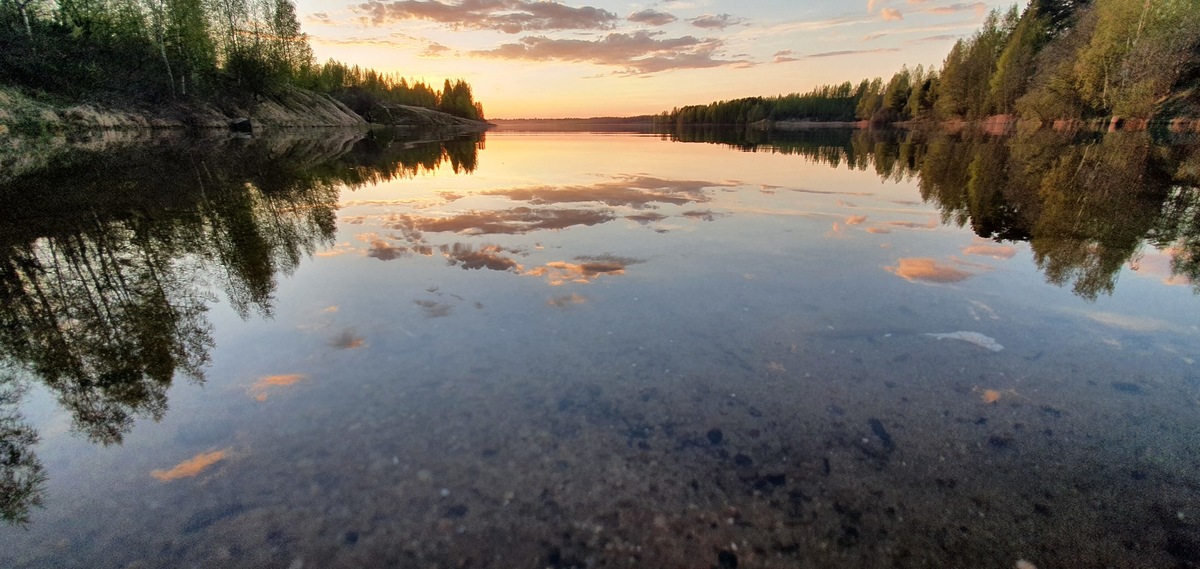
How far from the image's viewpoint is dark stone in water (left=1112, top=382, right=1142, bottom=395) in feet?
17.3

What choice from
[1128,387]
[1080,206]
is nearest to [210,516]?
[1128,387]

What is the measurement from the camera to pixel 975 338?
6.57 meters

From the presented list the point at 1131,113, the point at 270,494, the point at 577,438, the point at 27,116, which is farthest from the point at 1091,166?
the point at 27,116

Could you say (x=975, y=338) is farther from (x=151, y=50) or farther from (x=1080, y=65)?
(x=151, y=50)

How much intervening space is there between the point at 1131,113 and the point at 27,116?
A: 10405 centimetres

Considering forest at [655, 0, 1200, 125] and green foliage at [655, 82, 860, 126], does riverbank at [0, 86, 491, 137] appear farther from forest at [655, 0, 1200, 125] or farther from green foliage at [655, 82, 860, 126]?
green foliage at [655, 82, 860, 126]

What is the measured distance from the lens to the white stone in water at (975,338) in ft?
20.8

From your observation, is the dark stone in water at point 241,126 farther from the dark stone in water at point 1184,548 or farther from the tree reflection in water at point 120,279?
the dark stone in water at point 1184,548

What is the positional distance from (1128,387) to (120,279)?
14757 millimetres

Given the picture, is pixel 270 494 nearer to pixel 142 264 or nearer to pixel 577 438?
pixel 577 438

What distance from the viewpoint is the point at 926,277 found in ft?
29.8

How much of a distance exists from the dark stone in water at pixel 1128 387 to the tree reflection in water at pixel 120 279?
10267mm

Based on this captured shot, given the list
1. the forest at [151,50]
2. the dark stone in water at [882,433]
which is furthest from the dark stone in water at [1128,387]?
the forest at [151,50]

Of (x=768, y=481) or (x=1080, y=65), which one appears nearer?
(x=768, y=481)
